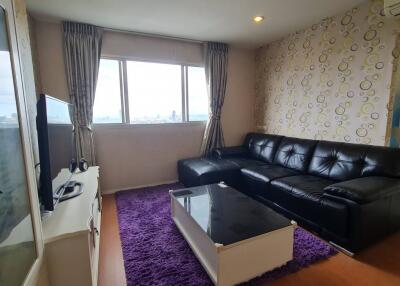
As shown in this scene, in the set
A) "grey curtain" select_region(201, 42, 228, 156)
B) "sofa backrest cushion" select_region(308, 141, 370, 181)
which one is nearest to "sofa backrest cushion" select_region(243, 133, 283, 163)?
"grey curtain" select_region(201, 42, 228, 156)

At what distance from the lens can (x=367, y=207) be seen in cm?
167

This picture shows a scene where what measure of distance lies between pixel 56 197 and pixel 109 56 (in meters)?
2.28

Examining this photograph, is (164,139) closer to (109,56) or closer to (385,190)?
(109,56)

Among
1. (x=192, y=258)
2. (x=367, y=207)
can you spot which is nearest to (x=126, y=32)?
(x=192, y=258)

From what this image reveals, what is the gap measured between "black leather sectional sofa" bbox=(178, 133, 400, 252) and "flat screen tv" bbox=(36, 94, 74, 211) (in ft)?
5.36

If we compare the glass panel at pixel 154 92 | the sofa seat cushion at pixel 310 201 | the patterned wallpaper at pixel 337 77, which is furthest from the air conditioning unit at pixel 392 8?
the glass panel at pixel 154 92

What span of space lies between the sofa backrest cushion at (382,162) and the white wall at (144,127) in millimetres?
2261

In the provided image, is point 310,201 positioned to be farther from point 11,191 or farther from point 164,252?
point 11,191

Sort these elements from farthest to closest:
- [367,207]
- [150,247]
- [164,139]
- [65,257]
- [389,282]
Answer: [164,139] < [150,247] < [367,207] < [389,282] < [65,257]

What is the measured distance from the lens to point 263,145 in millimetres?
3502

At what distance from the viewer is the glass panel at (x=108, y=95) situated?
3.03m

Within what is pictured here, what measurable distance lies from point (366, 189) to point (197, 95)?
276 centimetres

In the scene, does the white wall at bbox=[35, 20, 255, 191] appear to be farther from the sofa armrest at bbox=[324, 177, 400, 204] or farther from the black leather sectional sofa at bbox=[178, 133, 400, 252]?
the sofa armrest at bbox=[324, 177, 400, 204]

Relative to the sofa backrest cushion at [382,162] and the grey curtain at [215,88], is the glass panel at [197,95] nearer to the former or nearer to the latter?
the grey curtain at [215,88]
